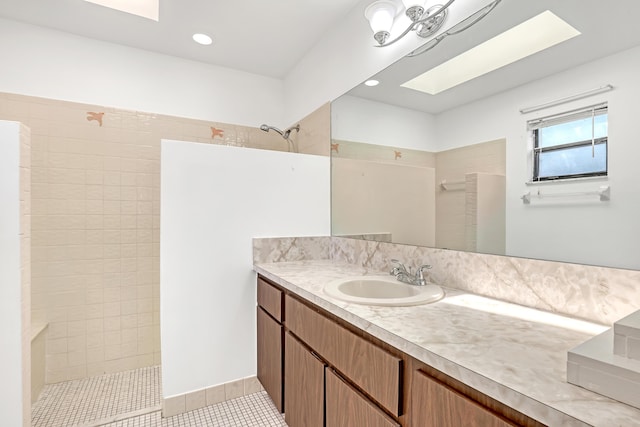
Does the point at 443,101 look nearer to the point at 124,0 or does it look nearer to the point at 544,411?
the point at 544,411

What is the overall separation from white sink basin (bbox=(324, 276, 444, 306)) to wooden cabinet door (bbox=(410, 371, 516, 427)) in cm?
38

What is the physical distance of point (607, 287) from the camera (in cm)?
93

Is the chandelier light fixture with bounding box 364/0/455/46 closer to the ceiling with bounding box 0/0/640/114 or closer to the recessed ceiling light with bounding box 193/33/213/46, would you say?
the ceiling with bounding box 0/0/640/114

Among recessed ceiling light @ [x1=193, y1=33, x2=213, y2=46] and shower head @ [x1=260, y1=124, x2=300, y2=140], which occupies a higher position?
recessed ceiling light @ [x1=193, y1=33, x2=213, y2=46]

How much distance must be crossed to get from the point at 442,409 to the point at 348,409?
446mm

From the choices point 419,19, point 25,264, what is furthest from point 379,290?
point 25,264

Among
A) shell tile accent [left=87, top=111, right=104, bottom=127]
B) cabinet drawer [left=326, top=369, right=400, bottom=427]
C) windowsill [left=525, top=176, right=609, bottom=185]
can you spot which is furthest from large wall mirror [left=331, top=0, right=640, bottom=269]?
shell tile accent [left=87, top=111, right=104, bottom=127]

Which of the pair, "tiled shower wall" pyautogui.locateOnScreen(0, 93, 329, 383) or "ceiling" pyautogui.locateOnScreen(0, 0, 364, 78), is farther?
"tiled shower wall" pyautogui.locateOnScreen(0, 93, 329, 383)

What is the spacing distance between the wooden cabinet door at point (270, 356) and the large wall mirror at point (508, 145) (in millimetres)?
828

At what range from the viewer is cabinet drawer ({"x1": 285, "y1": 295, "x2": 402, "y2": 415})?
89 cm

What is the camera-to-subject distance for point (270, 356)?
1762 mm

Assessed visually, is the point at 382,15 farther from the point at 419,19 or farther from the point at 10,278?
the point at 10,278

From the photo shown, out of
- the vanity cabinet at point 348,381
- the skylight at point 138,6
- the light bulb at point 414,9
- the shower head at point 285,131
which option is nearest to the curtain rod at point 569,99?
the light bulb at point 414,9

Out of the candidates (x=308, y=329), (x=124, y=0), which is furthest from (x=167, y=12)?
(x=308, y=329)
